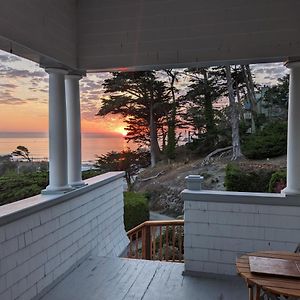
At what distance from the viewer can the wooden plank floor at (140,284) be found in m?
3.19

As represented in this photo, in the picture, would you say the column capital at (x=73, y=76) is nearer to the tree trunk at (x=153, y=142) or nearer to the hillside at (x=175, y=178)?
the hillside at (x=175, y=178)

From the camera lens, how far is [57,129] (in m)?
3.92

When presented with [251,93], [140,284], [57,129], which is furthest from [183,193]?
[251,93]

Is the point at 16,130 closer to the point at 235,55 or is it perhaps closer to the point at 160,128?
the point at 235,55

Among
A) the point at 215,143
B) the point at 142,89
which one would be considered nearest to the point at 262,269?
the point at 215,143

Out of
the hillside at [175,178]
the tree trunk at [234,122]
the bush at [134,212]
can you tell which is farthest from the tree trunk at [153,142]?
the bush at [134,212]

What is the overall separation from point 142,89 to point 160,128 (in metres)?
1.34

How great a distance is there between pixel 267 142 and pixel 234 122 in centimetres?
133

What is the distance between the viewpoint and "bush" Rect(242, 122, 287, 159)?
27.0 ft

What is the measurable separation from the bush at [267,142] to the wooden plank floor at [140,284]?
537 cm

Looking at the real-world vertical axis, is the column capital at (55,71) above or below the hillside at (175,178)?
above

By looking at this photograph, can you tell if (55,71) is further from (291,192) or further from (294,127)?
(291,192)

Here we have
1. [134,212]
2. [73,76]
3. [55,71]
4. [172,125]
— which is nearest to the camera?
[55,71]

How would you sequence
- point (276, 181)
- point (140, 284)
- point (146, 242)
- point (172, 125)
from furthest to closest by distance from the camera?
point (172, 125) → point (276, 181) → point (146, 242) → point (140, 284)
